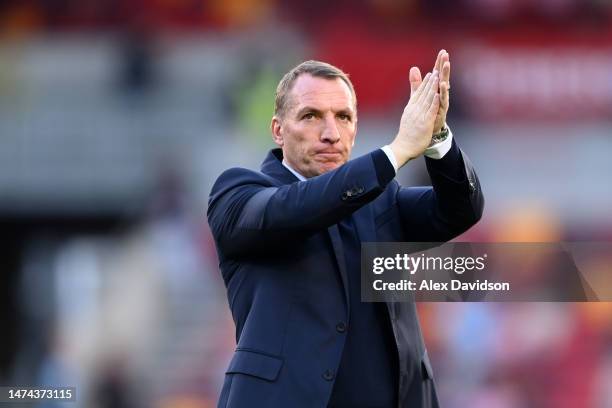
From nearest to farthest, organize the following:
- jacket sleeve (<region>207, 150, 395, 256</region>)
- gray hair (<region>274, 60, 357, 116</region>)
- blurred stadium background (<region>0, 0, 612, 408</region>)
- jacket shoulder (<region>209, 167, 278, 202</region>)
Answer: jacket sleeve (<region>207, 150, 395, 256</region>), jacket shoulder (<region>209, 167, 278, 202</region>), gray hair (<region>274, 60, 357, 116</region>), blurred stadium background (<region>0, 0, 612, 408</region>)

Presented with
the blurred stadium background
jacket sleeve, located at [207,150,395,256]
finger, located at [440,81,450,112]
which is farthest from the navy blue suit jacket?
the blurred stadium background

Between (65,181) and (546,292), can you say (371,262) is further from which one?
(65,181)

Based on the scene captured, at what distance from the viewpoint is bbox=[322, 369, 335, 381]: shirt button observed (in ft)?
10.3

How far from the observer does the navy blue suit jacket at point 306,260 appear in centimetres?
311

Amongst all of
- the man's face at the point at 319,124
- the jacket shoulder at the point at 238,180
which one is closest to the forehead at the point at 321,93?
the man's face at the point at 319,124

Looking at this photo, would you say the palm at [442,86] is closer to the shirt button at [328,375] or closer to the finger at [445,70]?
the finger at [445,70]

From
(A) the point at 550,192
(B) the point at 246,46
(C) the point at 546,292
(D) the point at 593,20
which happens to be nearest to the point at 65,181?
(B) the point at 246,46

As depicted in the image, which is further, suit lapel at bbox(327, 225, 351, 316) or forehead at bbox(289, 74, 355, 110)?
forehead at bbox(289, 74, 355, 110)

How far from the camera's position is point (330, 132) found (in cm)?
336

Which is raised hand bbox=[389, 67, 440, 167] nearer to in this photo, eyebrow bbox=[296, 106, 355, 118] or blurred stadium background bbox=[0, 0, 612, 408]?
eyebrow bbox=[296, 106, 355, 118]

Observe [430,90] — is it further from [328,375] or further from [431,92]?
[328,375]

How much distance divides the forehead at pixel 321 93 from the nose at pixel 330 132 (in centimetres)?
4

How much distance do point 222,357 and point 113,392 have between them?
970mm

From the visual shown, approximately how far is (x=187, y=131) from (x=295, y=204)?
10.7 metres
